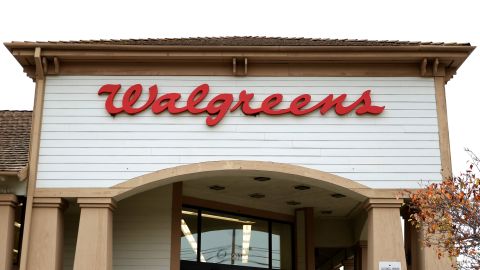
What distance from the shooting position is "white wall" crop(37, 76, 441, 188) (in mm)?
15055

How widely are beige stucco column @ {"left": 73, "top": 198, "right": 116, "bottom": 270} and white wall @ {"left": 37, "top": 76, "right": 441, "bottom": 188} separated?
45 centimetres

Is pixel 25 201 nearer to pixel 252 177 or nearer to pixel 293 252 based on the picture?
pixel 252 177

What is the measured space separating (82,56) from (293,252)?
8.48 meters

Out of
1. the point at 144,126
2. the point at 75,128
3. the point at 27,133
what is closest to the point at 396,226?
the point at 144,126

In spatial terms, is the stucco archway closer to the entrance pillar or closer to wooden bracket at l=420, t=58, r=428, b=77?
wooden bracket at l=420, t=58, r=428, b=77

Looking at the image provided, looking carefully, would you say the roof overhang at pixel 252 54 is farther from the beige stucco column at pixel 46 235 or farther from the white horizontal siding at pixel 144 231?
the white horizontal siding at pixel 144 231

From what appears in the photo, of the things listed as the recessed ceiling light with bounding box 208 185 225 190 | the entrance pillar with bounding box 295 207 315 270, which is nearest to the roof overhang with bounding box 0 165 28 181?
the recessed ceiling light with bounding box 208 185 225 190

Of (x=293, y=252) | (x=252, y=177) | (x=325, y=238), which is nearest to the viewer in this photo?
(x=252, y=177)

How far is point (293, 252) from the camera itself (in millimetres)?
20250

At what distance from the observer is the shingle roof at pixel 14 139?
15156 mm

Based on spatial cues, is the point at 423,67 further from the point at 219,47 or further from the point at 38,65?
the point at 38,65

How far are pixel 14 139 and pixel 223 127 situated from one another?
5166 mm

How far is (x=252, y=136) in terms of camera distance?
50.0ft

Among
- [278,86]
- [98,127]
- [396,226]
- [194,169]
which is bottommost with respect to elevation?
[396,226]
